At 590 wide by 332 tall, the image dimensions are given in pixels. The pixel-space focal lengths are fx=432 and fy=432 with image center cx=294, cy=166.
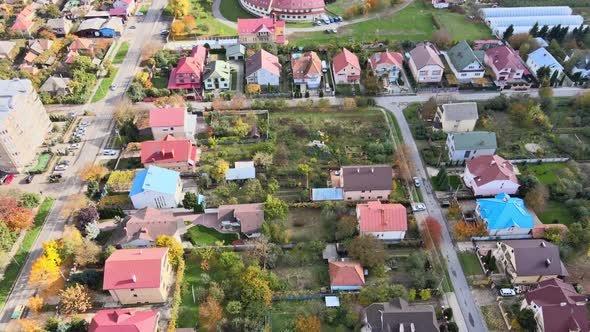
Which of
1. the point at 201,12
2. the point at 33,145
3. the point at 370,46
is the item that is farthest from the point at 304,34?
the point at 33,145

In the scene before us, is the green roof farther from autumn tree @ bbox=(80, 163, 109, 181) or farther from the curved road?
autumn tree @ bbox=(80, 163, 109, 181)

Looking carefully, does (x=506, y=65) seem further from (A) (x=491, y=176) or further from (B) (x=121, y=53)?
(B) (x=121, y=53)

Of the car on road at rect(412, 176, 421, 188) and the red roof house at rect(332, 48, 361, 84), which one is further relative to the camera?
the red roof house at rect(332, 48, 361, 84)

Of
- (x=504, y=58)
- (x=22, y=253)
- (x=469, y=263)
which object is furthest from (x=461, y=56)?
(x=22, y=253)

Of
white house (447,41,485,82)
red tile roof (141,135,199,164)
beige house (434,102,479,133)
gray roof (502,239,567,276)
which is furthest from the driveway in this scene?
red tile roof (141,135,199,164)

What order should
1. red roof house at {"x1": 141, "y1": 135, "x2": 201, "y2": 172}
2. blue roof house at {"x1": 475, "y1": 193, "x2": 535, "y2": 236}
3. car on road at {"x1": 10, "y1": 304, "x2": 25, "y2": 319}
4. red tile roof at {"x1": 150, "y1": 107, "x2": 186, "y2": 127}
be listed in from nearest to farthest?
car on road at {"x1": 10, "y1": 304, "x2": 25, "y2": 319} → blue roof house at {"x1": 475, "y1": 193, "x2": 535, "y2": 236} → red roof house at {"x1": 141, "y1": 135, "x2": 201, "y2": 172} → red tile roof at {"x1": 150, "y1": 107, "x2": 186, "y2": 127}

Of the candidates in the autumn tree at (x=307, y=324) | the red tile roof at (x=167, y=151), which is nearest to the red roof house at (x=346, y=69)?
the red tile roof at (x=167, y=151)

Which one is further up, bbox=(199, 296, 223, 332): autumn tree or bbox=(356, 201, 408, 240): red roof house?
bbox=(356, 201, 408, 240): red roof house

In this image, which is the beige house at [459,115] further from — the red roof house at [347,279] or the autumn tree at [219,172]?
the autumn tree at [219,172]
